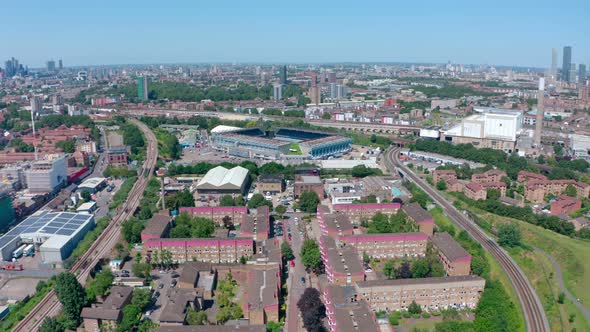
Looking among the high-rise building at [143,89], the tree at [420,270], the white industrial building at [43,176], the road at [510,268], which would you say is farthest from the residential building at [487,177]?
the high-rise building at [143,89]

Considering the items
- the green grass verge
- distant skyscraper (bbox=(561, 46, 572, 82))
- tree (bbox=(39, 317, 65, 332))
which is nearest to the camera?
tree (bbox=(39, 317, 65, 332))

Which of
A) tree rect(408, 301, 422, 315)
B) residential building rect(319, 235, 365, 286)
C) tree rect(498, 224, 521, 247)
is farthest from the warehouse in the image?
tree rect(498, 224, 521, 247)

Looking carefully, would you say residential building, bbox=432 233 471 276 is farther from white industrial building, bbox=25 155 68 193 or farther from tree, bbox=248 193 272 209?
white industrial building, bbox=25 155 68 193

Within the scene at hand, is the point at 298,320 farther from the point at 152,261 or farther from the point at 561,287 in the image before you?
the point at 561,287

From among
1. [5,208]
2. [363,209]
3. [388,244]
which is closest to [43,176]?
[5,208]

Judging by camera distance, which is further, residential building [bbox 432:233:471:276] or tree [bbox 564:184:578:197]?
tree [bbox 564:184:578:197]

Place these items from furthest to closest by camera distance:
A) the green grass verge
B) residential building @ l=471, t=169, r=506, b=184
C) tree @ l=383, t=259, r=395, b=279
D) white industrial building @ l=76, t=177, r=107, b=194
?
residential building @ l=471, t=169, r=506, b=184
white industrial building @ l=76, t=177, r=107, b=194
tree @ l=383, t=259, r=395, b=279
the green grass verge
